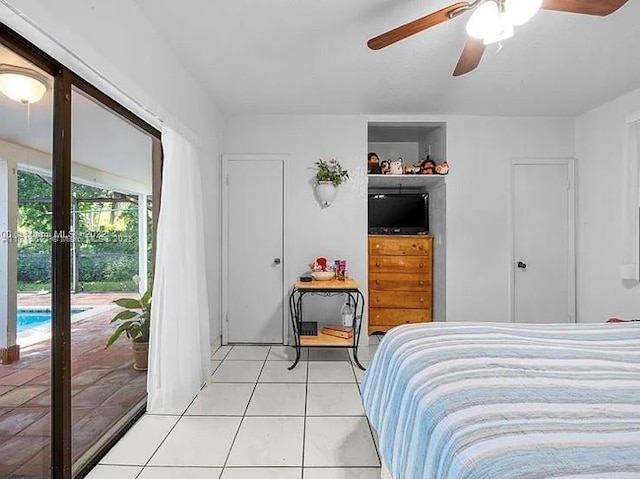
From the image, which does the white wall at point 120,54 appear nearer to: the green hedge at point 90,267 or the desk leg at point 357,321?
the green hedge at point 90,267

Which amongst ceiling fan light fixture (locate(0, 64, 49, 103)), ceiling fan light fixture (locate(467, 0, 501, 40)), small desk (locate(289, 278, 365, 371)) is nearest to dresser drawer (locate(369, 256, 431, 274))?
small desk (locate(289, 278, 365, 371))

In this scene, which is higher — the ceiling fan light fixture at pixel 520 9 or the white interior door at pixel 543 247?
the ceiling fan light fixture at pixel 520 9

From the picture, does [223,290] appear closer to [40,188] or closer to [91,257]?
[91,257]

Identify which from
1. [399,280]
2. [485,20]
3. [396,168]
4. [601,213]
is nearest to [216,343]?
[399,280]

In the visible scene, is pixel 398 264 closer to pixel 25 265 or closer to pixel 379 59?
pixel 379 59

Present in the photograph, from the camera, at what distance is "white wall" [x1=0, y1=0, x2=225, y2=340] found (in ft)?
4.67

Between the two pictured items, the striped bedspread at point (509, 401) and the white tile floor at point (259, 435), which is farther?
the white tile floor at point (259, 435)

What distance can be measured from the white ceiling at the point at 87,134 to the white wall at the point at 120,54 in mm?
153

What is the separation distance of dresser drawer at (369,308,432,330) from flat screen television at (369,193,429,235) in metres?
0.90

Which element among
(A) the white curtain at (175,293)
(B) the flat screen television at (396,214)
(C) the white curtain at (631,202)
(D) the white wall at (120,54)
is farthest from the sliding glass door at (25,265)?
(C) the white curtain at (631,202)

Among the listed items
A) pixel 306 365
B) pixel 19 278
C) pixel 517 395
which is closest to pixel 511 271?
pixel 306 365

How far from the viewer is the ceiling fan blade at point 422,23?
1.64m

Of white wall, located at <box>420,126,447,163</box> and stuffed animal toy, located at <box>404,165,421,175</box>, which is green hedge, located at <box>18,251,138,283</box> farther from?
white wall, located at <box>420,126,447,163</box>

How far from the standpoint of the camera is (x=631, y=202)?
3.31 meters
